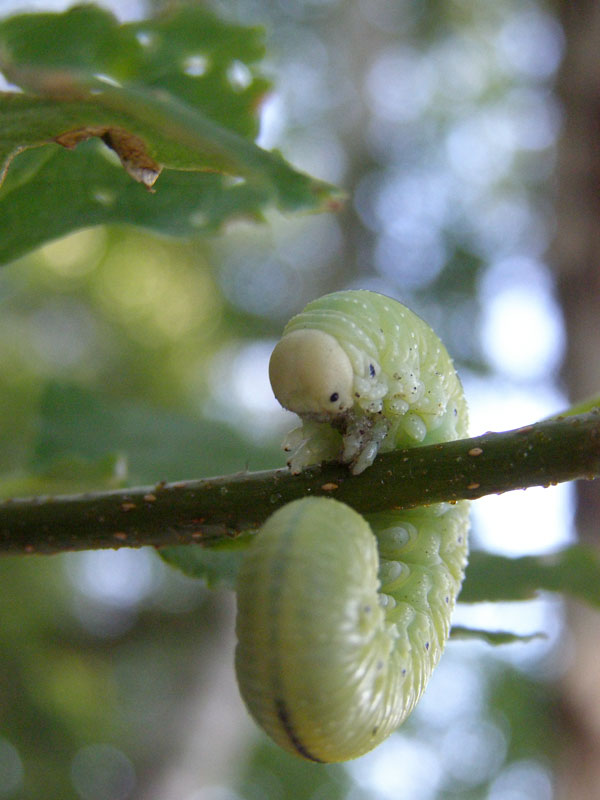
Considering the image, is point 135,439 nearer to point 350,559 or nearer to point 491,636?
point 491,636

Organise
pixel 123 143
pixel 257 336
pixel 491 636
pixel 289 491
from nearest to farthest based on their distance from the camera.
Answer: pixel 123 143 → pixel 289 491 → pixel 491 636 → pixel 257 336

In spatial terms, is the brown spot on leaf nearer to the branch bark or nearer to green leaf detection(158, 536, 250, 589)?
the branch bark

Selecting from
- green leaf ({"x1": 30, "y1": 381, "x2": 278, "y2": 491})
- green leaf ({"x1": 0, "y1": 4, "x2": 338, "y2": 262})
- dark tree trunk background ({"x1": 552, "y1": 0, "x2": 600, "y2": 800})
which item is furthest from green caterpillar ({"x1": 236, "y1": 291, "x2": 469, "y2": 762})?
dark tree trunk background ({"x1": 552, "y1": 0, "x2": 600, "y2": 800})

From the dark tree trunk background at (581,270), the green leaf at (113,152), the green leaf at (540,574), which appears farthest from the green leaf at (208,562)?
the dark tree trunk background at (581,270)

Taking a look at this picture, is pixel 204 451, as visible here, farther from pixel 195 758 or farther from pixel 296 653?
pixel 195 758

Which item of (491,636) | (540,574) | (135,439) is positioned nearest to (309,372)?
(491,636)

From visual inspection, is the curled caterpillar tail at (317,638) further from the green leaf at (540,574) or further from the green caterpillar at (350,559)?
the green leaf at (540,574)
